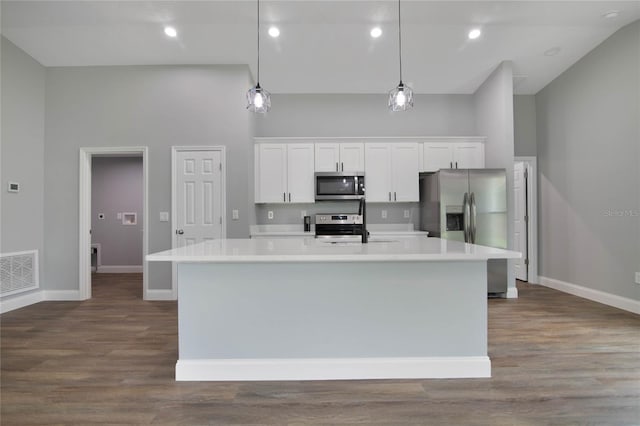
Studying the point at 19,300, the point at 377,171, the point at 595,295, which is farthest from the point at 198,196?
the point at 595,295

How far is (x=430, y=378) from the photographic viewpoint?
2162 millimetres

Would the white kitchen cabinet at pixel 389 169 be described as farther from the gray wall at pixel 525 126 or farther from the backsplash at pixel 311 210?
the gray wall at pixel 525 126

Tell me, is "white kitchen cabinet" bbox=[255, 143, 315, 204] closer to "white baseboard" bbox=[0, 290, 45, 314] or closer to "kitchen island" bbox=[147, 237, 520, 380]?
"kitchen island" bbox=[147, 237, 520, 380]

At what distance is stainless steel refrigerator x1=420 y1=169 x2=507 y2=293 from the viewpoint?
14.2 feet

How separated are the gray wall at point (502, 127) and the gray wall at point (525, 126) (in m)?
0.78

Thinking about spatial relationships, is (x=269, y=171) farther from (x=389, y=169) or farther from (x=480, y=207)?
(x=480, y=207)

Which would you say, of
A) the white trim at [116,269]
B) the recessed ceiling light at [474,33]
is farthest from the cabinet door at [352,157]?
the white trim at [116,269]

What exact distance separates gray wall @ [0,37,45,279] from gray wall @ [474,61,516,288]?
20.6 ft

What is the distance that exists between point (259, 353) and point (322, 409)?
58cm

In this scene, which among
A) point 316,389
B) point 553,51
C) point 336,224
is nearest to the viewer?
point 316,389

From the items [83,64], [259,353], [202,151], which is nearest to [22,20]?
[83,64]

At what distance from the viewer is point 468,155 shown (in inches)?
191

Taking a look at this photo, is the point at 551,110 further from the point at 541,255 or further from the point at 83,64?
the point at 83,64

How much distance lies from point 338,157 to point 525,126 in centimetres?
315
